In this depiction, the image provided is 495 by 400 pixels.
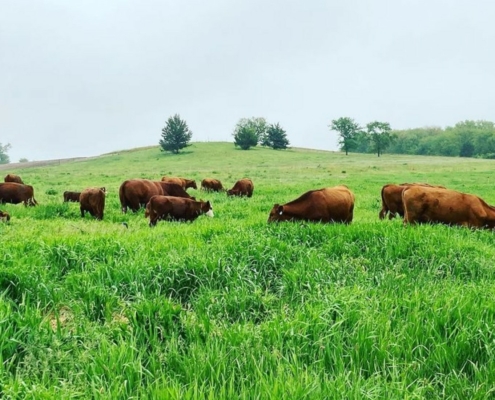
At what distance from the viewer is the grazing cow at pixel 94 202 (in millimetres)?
11805

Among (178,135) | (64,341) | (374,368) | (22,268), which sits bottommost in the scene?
(374,368)

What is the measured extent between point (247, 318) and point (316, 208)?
5.68m

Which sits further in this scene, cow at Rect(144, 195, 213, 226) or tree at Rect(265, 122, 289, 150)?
tree at Rect(265, 122, 289, 150)

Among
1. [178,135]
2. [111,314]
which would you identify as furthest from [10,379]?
[178,135]

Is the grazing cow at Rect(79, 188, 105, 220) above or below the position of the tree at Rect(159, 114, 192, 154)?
below

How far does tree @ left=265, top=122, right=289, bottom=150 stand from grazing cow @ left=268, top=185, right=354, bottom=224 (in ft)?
298

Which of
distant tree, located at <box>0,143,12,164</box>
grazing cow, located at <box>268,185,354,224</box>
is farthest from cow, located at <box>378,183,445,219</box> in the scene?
distant tree, located at <box>0,143,12,164</box>

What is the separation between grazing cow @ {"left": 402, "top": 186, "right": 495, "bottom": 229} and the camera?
8250mm

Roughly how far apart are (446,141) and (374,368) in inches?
5192

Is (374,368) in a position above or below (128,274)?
below

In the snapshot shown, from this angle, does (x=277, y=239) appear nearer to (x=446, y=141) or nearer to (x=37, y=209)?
(x=37, y=209)

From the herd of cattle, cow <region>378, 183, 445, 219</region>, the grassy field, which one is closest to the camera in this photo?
the grassy field

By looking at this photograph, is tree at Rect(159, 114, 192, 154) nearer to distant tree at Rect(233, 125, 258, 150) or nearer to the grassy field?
distant tree at Rect(233, 125, 258, 150)

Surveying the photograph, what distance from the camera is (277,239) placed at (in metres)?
6.00
